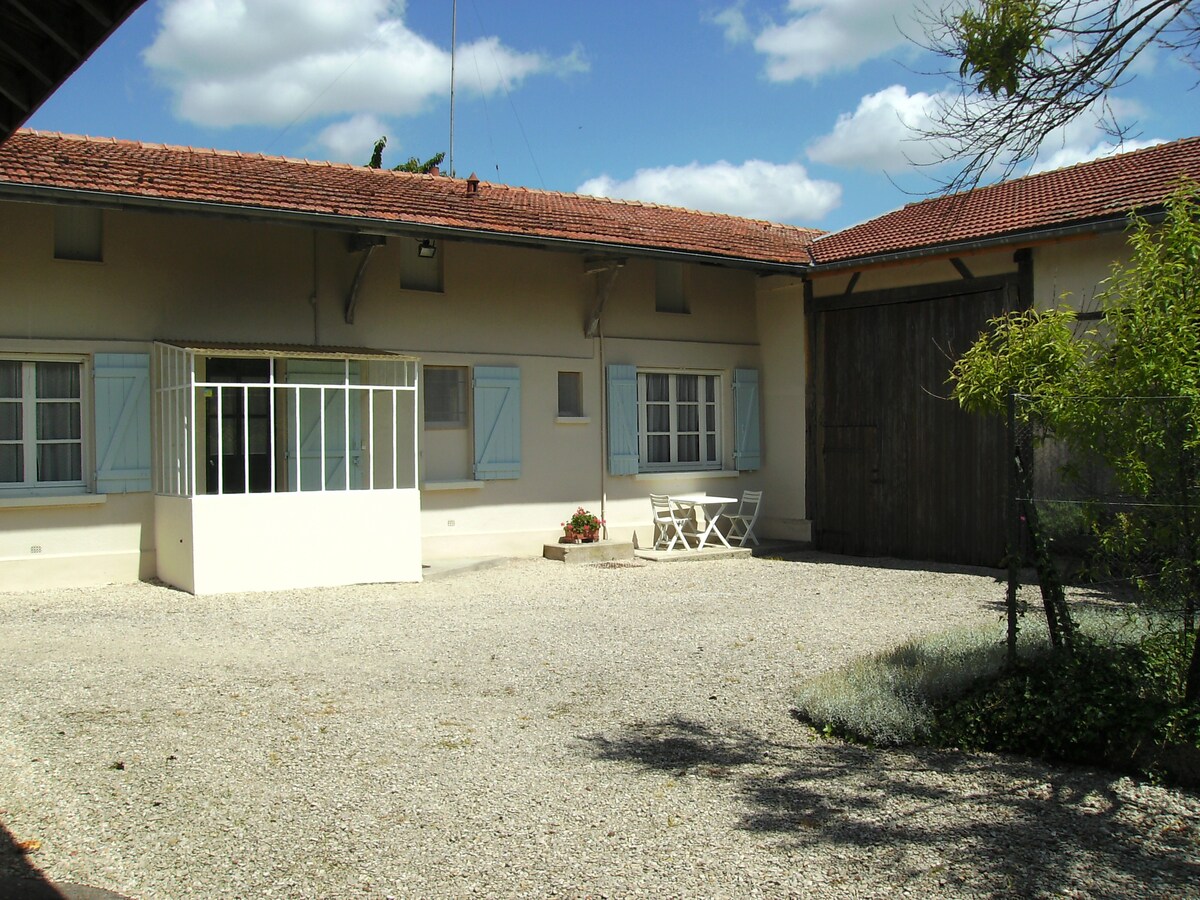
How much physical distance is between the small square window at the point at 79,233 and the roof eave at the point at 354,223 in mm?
778

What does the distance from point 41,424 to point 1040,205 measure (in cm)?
1036

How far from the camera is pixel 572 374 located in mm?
13242

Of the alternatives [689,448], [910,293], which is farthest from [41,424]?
[910,293]

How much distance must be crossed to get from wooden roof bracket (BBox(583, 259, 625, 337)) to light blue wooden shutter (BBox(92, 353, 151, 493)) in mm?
5212

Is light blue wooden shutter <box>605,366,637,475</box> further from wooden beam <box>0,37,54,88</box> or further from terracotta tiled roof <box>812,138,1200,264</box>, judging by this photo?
wooden beam <box>0,37,54,88</box>

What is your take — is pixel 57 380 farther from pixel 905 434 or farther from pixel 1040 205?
pixel 1040 205

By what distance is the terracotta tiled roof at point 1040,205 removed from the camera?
10375mm

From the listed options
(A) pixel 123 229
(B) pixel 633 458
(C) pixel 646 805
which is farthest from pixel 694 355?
(C) pixel 646 805

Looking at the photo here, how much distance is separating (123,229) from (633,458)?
20.9 ft

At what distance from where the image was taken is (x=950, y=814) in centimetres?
421

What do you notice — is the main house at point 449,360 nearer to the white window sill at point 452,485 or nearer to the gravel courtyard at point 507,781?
the white window sill at point 452,485

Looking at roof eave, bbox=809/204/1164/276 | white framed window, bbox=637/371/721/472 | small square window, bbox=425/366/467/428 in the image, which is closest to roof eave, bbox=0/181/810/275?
roof eave, bbox=809/204/1164/276

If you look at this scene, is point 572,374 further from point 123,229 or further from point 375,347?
point 123,229

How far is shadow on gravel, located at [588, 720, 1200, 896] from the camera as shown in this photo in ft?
12.0
